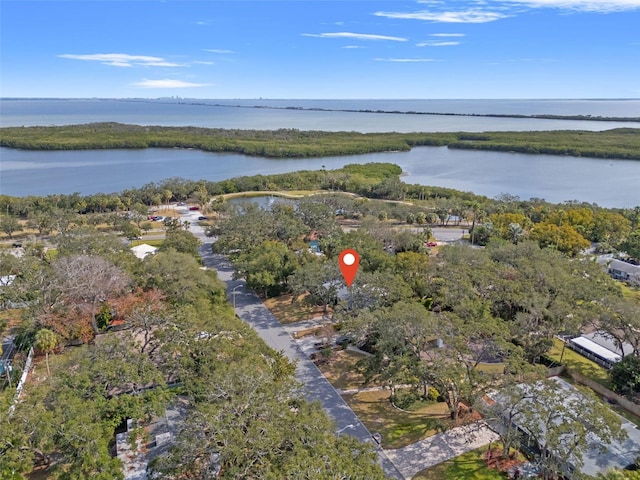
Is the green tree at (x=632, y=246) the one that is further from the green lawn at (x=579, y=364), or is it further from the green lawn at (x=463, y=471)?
the green lawn at (x=463, y=471)

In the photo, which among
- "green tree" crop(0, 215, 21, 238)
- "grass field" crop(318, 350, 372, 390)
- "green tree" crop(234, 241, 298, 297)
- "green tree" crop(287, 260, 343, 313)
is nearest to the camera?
"grass field" crop(318, 350, 372, 390)

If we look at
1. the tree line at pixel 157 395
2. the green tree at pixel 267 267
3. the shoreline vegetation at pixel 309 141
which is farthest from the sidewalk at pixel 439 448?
the shoreline vegetation at pixel 309 141

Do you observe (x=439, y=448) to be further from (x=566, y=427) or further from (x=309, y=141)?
(x=309, y=141)

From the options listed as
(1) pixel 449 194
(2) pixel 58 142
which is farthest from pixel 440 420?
(2) pixel 58 142

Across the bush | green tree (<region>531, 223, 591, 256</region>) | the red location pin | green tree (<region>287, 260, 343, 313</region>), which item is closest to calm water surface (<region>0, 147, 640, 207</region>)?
green tree (<region>531, 223, 591, 256</region>)

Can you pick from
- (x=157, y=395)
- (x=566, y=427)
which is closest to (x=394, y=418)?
(x=566, y=427)

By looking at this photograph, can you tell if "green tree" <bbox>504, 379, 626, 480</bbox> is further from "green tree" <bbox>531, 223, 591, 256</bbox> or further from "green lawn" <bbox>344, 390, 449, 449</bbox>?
"green tree" <bbox>531, 223, 591, 256</bbox>
